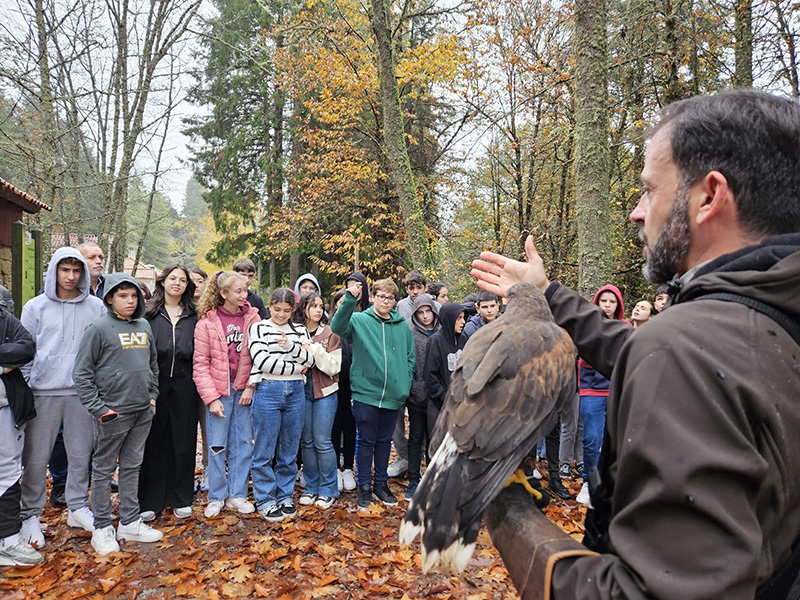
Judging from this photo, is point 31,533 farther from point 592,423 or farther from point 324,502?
point 592,423

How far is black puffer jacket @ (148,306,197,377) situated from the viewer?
17.0ft

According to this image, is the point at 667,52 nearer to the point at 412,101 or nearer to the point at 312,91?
the point at 412,101

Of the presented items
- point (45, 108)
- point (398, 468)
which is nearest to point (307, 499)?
point (398, 468)

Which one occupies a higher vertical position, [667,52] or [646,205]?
[667,52]

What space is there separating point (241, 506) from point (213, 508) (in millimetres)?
304

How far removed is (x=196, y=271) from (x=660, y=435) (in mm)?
6519

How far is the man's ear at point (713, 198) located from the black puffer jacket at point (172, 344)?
529cm

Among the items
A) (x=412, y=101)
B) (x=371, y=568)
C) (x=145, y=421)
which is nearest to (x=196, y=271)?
(x=145, y=421)

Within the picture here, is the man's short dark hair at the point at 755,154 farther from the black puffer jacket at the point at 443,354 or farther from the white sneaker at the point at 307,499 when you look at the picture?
the white sneaker at the point at 307,499

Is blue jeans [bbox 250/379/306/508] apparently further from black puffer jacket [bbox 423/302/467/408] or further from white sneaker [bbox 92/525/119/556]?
black puffer jacket [bbox 423/302/467/408]

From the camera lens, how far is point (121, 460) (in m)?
4.61

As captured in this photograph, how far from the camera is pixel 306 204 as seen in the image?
1711 cm

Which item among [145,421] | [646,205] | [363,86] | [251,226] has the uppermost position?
[363,86]

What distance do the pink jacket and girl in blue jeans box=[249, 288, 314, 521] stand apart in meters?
0.18
